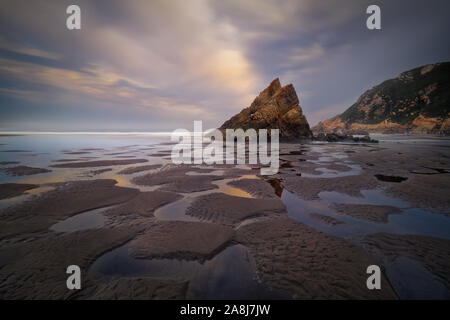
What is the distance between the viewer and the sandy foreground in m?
3.02

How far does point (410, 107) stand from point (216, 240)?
15718 centimetres

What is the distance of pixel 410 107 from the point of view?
10562cm

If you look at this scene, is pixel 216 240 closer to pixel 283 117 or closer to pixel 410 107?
pixel 283 117

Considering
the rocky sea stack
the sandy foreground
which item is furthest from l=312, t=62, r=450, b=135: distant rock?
the sandy foreground

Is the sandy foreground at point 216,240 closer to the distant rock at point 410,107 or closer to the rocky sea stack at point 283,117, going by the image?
the rocky sea stack at point 283,117

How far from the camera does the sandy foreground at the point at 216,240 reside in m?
3.02

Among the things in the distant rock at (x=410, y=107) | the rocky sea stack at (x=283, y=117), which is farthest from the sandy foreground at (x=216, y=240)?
the distant rock at (x=410, y=107)

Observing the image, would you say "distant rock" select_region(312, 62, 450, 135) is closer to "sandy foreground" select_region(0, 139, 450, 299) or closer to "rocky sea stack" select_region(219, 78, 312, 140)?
"rocky sea stack" select_region(219, 78, 312, 140)

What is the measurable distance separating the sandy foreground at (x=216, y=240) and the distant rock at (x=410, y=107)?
118m

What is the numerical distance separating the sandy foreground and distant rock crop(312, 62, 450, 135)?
118m

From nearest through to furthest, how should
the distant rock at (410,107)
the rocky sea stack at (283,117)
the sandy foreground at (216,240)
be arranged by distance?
the sandy foreground at (216,240), the rocky sea stack at (283,117), the distant rock at (410,107)

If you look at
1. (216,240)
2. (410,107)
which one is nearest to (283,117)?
(216,240)
